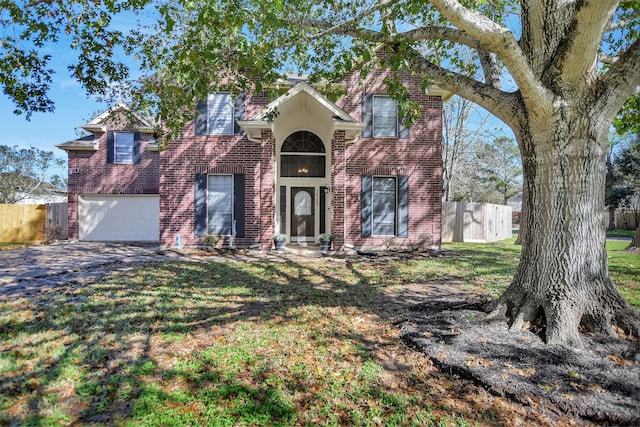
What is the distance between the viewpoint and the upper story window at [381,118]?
42.6 feet

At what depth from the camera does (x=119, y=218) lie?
16.6 m

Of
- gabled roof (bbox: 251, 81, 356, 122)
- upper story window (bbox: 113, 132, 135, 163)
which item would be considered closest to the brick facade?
upper story window (bbox: 113, 132, 135, 163)

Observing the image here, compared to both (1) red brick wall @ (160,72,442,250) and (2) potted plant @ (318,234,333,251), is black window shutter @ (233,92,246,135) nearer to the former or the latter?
(1) red brick wall @ (160,72,442,250)

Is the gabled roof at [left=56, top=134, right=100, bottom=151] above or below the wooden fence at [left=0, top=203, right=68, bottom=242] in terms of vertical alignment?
above

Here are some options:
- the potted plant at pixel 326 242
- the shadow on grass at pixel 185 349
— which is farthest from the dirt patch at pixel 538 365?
the potted plant at pixel 326 242

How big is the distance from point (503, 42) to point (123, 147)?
16959mm

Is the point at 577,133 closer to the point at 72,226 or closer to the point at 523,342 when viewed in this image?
the point at 523,342

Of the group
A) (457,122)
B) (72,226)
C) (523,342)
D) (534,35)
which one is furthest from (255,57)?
(457,122)

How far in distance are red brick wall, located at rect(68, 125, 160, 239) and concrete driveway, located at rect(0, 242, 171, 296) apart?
4.70m

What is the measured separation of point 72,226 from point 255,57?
15.3m

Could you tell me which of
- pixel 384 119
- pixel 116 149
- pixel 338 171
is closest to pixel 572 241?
pixel 338 171

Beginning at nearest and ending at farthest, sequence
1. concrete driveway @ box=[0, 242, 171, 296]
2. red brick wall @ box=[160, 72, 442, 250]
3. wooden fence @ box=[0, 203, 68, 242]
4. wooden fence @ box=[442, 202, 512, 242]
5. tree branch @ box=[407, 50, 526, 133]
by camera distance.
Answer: tree branch @ box=[407, 50, 526, 133] → concrete driveway @ box=[0, 242, 171, 296] → red brick wall @ box=[160, 72, 442, 250] → wooden fence @ box=[0, 203, 68, 242] → wooden fence @ box=[442, 202, 512, 242]

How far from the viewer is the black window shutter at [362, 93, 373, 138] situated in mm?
12961

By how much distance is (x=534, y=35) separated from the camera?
4.50m
